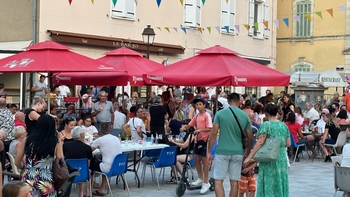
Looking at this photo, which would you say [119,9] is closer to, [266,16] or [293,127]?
[293,127]

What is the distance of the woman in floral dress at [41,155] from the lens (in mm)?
6820

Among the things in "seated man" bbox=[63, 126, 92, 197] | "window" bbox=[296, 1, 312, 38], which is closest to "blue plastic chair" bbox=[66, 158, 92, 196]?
"seated man" bbox=[63, 126, 92, 197]

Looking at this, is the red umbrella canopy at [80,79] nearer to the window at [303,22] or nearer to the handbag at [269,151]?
the handbag at [269,151]

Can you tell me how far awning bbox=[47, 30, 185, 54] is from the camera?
2177 cm

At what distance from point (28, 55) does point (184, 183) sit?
14.0 ft

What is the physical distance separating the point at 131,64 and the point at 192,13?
12.9 meters

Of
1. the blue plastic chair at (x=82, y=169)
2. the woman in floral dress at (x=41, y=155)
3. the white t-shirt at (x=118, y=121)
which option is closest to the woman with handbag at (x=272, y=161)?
the blue plastic chair at (x=82, y=169)

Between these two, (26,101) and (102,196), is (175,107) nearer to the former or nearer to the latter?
(26,101)

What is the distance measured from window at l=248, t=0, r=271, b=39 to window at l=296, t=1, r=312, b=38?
14.1 ft

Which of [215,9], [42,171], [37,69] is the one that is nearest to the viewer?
[42,171]

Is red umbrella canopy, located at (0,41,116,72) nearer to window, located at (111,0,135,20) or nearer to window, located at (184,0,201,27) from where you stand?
window, located at (111,0,135,20)

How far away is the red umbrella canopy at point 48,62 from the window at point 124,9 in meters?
11.9

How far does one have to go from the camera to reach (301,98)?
24.9m

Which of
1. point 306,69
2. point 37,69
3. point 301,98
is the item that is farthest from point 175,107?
point 306,69
